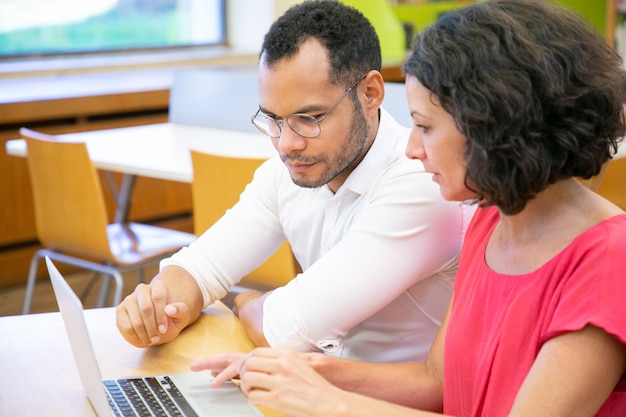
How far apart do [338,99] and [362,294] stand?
36cm

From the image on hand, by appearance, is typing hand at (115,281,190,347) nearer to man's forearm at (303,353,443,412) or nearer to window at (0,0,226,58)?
man's forearm at (303,353,443,412)

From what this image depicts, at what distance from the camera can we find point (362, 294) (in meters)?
1.54

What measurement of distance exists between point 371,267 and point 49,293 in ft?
9.54

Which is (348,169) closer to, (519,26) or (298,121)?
(298,121)

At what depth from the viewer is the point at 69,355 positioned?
1535 mm

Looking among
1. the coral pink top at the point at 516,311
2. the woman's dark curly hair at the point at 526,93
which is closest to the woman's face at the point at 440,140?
the woman's dark curly hair at the point at 526,93

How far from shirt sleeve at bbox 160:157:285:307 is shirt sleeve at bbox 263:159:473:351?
9.7 inches

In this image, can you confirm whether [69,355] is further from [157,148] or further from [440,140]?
[157,148]

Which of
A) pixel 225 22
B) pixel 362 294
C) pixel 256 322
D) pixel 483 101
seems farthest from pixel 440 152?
pixel 225 22

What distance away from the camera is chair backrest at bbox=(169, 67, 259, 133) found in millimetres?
3732

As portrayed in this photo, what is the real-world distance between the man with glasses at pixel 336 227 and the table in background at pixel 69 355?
0.11ft

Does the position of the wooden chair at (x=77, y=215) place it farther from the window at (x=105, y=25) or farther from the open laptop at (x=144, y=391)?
the window at (x=105, y=25)

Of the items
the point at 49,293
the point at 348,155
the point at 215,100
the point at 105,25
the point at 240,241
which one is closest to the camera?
the point at 348,155

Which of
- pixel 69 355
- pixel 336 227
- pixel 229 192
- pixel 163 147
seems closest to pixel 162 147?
pixel 163 147
